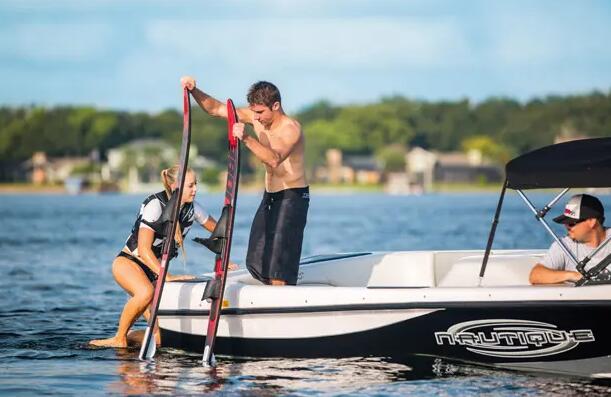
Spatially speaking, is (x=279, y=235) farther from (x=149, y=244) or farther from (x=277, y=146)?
(x=149, y=244)

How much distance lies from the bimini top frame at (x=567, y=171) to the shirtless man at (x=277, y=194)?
1613 millimetres

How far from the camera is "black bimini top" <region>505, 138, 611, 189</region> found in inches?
350

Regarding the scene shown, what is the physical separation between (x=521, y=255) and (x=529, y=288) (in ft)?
5.98

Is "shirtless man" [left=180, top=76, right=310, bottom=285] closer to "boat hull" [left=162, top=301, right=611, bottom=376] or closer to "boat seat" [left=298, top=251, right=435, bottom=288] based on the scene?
"boat hull" [left=162, top=301, right=611, bottom=376]

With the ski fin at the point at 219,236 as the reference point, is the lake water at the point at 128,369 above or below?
below

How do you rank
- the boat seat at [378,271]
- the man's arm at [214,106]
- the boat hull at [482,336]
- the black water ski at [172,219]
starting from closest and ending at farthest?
the boat hull at [482,336], the black water ski at [172,219], the man's arm at [214,106], the boat seat at [378,271]

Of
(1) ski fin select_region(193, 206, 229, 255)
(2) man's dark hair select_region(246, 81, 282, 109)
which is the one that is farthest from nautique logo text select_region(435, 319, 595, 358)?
(2) man's dark hair select_region(246, 81, 282, 109)

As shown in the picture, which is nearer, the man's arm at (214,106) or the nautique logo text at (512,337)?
the nautique logo text at (512,337)

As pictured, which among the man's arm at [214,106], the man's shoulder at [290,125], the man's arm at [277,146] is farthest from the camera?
the man's arm at [214,106]

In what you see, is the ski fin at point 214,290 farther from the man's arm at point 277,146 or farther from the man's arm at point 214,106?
the man's arm at point 214,106

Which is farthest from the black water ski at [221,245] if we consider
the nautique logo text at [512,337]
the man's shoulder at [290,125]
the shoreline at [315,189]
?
the shoreline at [315,189]

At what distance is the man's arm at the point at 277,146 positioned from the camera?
9.19m

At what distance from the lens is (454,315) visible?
29.8 ft

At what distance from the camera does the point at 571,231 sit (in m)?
9.23
